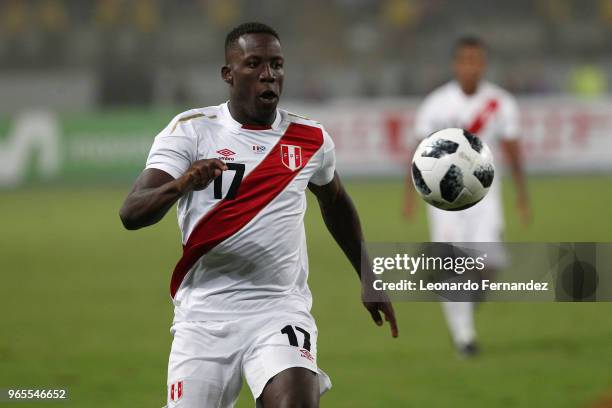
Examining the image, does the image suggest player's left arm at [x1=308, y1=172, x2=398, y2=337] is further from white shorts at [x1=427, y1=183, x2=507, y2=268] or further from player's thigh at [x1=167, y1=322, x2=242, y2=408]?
white shorts at [x1=427, y1=183, x2=507, y2=268]

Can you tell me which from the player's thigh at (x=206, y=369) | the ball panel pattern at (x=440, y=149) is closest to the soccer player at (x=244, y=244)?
the player's thigh at (x=206, y=369)

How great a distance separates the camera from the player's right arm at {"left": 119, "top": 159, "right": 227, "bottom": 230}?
3.68 meters

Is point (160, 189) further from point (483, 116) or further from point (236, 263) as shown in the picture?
point (483, 116)

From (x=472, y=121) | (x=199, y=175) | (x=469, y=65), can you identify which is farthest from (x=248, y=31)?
(x=472, y=121)

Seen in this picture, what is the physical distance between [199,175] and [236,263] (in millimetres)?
640

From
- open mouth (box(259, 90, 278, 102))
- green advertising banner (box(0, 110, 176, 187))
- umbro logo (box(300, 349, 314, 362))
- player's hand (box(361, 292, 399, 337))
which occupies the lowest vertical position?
green advertising banner (box(0, 110, 176, 187))

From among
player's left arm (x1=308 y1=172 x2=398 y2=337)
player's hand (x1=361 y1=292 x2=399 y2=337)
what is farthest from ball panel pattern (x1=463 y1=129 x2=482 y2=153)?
player's hand (x1=361 y1=292 x2=399 y2=337)

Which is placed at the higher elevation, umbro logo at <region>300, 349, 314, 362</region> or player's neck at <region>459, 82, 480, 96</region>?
player's neck at <region>459, 82, 480, 96</region>

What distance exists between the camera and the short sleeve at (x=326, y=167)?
4.52 m

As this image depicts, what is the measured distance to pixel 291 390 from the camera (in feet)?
12.7

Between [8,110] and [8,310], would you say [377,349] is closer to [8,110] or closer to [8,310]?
[8,310]

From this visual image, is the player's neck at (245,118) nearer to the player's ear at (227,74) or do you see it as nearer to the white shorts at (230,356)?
the player's ear at (227,74)

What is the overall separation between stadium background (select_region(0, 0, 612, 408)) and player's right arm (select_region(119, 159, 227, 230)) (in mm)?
3065

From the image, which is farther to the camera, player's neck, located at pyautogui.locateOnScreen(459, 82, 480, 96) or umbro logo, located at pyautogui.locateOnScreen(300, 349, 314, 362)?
player's neck, located at pyautogui.locateOnScreen(459, 82, 480, 96)
